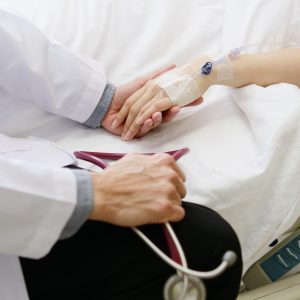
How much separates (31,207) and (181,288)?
0.28 m

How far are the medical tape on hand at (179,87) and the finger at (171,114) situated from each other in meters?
0.02

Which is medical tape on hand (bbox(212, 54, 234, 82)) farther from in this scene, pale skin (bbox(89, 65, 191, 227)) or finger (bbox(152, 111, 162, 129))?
pale skin (bbox(89, 65, 191, 227))

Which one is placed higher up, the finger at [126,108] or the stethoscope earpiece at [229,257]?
the finger at [126,108]

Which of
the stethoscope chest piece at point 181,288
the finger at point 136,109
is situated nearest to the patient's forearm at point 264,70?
the finger at point 136,109

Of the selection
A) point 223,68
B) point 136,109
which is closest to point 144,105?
point 136,109

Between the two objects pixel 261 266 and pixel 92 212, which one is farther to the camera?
pixel 261 266

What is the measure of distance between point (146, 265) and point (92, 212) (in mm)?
136

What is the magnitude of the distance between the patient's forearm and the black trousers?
518 millimetres

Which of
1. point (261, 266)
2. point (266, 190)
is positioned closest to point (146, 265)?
point (266, 190)

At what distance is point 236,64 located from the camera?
112 centimetres

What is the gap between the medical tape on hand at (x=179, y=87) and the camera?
3.48 feet

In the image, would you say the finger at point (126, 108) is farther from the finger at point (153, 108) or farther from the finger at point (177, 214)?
the finger at point (177, 214)

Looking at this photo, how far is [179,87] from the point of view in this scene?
3.51 ft

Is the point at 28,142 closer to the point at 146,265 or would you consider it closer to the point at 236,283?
the point at 146,265
